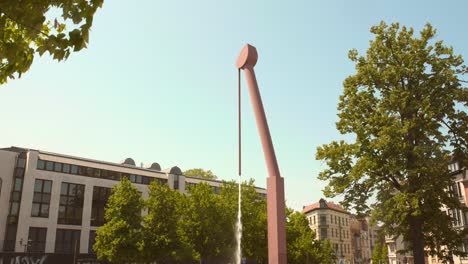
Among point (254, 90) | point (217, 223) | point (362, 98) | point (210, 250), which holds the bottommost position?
point (210, 250)

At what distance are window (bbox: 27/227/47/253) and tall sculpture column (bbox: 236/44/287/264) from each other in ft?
133

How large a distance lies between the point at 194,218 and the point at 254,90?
87.8ft

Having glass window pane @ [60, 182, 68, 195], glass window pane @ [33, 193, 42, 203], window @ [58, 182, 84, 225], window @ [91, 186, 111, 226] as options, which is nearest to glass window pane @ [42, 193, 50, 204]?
glass window pane @ [33, 193, 42, 203]

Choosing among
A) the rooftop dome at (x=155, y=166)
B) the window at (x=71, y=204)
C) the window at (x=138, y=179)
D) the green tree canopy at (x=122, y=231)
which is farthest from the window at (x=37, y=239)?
the rooftop dome at (x=155, y=166)

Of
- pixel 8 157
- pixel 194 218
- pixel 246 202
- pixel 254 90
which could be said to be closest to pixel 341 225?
pixel 246 202

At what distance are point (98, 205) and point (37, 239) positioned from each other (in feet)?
28.8

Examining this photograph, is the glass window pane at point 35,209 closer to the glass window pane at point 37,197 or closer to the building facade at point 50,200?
the building facade at point 50,200

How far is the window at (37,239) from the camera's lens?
4653 centimetres

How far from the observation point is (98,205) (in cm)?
5431

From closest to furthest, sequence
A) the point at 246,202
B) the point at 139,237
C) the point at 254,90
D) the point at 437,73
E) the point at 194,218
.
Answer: the point at 254,90 < the point at 437,73 < the point at 139,237 < the point at 194,218 < the point at 246,202

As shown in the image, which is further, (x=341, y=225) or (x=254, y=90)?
(x=341, y=225)

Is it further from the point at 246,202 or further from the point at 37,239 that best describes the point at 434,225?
the point at 37,239

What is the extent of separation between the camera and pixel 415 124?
81.1 feet

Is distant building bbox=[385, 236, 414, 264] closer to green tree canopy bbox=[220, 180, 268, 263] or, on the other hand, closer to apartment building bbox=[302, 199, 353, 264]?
apartment building bbox=[302, 199, 353, 264]
